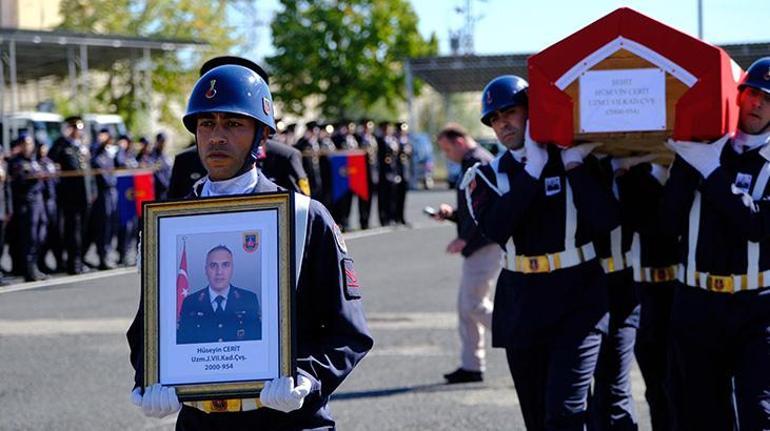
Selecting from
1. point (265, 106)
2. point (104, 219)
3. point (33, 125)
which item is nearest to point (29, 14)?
point (33, 125)

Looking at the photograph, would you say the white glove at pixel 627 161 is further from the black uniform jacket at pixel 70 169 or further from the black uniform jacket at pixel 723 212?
the black uniform jacket at pixel 70 169

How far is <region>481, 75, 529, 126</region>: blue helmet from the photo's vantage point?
5.92 m

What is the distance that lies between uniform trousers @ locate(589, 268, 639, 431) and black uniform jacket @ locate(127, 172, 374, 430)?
2.70 meters

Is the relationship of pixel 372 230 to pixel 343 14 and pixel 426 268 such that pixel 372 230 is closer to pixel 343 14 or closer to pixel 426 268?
pixel 426 268

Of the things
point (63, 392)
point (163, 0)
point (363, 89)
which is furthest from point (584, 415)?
point (363, 89)

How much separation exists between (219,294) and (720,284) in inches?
110

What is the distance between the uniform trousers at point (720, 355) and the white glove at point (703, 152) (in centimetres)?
54

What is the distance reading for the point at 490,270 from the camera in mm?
9195

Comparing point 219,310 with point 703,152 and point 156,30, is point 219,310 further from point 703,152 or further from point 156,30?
point 156,30

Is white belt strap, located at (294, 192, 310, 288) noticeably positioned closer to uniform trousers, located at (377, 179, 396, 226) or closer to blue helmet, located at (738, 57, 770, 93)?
blue helmet, located at (738, 57, 770, 93)

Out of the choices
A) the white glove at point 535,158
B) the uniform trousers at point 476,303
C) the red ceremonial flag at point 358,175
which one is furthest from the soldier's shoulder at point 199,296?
the red ceremonial flag at point 358,175

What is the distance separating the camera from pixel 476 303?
9156 millimetres

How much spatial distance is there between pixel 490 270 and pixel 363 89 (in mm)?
42951

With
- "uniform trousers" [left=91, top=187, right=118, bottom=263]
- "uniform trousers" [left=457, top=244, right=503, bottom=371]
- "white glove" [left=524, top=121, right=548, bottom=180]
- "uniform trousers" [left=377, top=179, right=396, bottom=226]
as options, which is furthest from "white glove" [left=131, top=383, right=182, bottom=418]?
"uniform trousers" [left=377, top=179, right=396, bottom=226]
